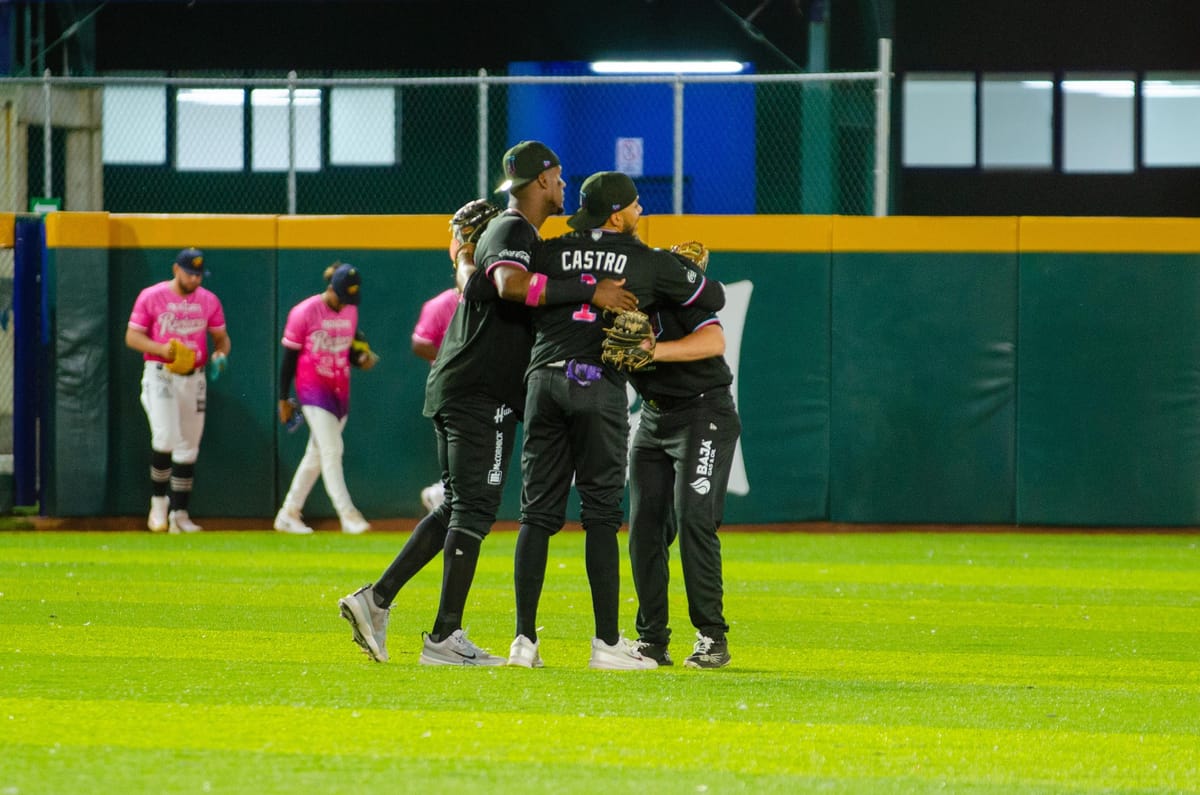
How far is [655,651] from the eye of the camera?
23.4 ft

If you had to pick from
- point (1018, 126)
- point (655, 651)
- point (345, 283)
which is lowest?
point (655, 651)

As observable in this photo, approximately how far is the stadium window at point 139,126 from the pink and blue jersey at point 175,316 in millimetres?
6597

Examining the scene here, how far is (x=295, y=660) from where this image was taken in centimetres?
697

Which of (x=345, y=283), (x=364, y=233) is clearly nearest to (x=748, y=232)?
(x=364, y=233)

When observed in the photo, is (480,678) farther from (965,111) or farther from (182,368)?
(965,111)

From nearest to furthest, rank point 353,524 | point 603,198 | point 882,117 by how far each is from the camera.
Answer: point 603,198 → point 882,117 → point 353,524

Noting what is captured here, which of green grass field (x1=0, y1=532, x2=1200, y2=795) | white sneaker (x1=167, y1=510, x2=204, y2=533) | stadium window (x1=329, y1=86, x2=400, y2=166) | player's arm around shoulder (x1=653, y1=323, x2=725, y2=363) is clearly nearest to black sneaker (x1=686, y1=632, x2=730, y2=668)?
green grass field (x1=0, y1=532, x2=1200, y2=795)

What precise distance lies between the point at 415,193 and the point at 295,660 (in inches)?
559

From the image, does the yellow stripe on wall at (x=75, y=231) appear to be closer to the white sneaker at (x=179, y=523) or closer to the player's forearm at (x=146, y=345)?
the player's forearm at (x=146, y=345)

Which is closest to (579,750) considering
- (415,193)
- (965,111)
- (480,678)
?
(480,678)

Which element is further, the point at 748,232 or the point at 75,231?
the point at 75,231

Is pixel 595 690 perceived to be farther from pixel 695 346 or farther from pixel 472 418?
pixel 695 346

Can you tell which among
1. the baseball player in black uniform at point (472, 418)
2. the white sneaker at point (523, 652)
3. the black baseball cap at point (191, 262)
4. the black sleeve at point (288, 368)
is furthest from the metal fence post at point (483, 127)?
the white sneaker at point (523, 652)

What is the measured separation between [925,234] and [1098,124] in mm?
11462
